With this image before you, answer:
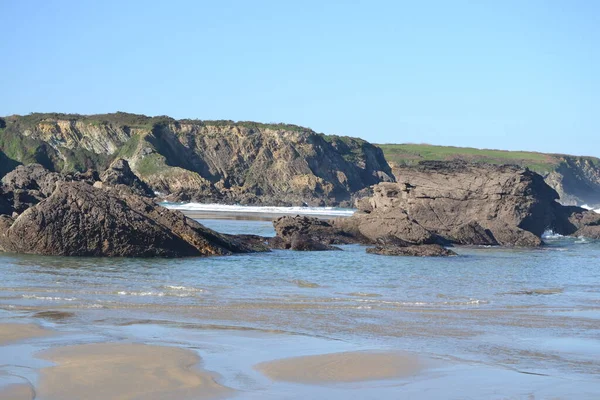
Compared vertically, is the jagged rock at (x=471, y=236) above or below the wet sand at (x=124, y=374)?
above

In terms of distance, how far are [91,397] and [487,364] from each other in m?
3.96

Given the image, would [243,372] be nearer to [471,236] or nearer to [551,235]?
[471,236]

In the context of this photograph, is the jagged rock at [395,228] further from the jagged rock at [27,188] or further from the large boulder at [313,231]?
the jagged rock at [27,188]

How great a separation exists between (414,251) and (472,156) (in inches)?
4711

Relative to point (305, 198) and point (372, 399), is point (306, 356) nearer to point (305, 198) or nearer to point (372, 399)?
point (372, 399)

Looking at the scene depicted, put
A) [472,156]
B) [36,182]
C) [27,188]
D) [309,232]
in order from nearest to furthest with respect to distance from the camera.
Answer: [309,232], [27,188], [36,182], [472,156]

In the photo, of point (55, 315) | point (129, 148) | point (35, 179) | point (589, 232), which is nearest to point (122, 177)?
point (35, 179)

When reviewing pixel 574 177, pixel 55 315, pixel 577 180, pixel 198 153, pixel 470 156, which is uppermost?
pixel 470 156

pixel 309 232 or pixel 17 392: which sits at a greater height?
pixel 309 232

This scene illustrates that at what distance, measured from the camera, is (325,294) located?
13.5 metres

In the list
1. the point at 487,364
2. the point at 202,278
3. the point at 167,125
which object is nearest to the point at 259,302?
the point at 202,278

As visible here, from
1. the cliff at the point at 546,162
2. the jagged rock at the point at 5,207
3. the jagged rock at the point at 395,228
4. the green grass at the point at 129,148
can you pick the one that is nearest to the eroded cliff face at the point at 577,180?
the cliff at the point at 546,162

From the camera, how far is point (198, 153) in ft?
319

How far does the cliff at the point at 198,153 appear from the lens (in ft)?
287
